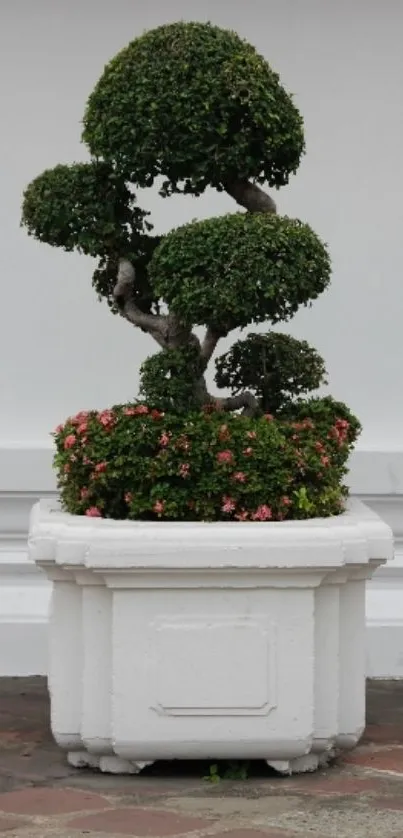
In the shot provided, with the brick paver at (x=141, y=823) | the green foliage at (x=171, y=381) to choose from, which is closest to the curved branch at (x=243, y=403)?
the green foliage at (x=171, y=381)

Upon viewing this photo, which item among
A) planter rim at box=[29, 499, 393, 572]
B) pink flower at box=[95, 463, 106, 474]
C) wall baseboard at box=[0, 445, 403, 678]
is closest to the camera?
planter rim at box=[29, 499, 393, 572]

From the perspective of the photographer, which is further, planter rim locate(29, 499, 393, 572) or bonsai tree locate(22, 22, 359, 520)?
bonsai tree locate(22, 22, 359, 520)

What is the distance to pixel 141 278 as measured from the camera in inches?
194

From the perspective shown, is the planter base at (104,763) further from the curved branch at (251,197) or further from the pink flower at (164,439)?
the curved branch at (251,197)

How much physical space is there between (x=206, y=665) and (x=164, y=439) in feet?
2.08

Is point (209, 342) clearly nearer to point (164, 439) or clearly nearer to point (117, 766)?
point (164, 439)

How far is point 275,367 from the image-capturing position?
4.82 m

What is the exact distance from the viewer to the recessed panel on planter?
166 inches

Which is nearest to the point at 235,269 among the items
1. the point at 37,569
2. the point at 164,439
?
the point at 164,439

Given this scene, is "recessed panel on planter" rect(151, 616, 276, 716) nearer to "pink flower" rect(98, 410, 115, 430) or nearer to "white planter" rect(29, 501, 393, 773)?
"white planter" rect(29, 501, 393, 773)

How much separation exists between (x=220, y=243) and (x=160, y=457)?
619 mm

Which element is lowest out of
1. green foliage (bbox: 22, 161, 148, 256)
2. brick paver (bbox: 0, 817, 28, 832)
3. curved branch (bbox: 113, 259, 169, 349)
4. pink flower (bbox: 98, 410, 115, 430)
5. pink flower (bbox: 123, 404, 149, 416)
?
brick paver (bbox: 0, 817, 28, 832)

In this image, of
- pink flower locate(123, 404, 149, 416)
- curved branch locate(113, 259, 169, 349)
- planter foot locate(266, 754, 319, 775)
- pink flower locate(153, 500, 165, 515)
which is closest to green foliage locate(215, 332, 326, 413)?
curved branch locate(113, 259, 169, 349)

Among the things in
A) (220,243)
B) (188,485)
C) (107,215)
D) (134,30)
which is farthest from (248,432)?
(134,30)
